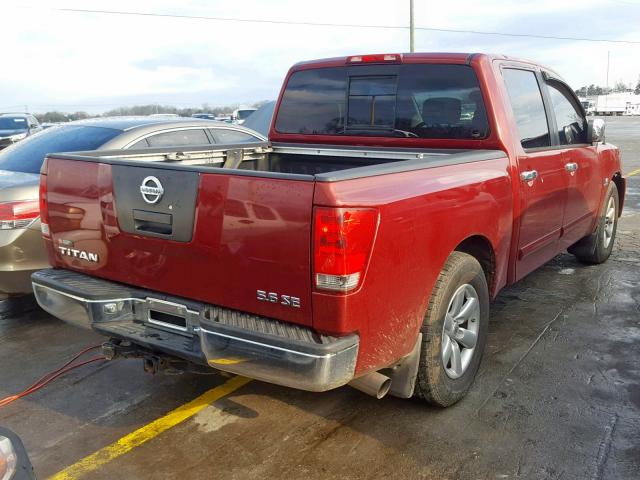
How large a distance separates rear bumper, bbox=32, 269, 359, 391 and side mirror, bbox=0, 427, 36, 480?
0.93 m

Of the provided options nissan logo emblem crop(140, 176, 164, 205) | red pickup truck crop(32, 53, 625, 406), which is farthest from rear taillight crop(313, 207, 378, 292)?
nissan logo emblem crop(140, 176, 164, 205)

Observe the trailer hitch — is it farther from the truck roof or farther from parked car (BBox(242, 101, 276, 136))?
parked car (BBox(242, 101, 276, 136))

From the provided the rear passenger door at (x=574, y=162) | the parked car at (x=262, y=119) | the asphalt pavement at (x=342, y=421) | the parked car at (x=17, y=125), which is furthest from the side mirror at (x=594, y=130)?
the parked car at (x=17, y=125)

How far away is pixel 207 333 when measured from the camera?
8.84ft

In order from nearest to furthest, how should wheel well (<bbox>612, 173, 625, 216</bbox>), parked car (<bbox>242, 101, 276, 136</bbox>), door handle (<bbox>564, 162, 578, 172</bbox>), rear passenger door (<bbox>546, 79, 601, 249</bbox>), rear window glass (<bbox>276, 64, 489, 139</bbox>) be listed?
rear window glass (<bbox>276, 64, 489, 139</bbox>)
door handle (<bbox>564, 162, 578, 172</bbox>)
rear passenger door (<bbox>546, 79, 601, 249</bbox>)
wheel well (<bbox>612, 173, 625, 216</bbox>)
parked car (<bbox>242, 101, 276, 136</bbox>)

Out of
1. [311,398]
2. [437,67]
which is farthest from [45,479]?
[437,67]

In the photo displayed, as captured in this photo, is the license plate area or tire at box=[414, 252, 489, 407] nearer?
the license plate area

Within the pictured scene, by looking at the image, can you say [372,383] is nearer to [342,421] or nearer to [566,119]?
[342,421]

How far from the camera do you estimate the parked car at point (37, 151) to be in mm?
4430

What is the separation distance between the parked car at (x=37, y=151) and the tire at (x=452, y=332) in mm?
2476

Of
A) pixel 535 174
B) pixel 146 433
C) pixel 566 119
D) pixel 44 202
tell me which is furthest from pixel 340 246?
pixel 566 119

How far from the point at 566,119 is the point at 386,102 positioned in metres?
1.77

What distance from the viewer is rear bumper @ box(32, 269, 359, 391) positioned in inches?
99.0

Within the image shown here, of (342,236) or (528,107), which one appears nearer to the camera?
(342,236)
